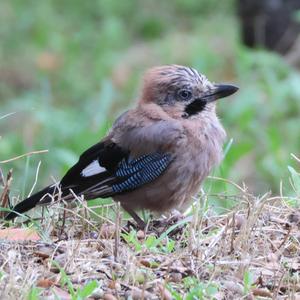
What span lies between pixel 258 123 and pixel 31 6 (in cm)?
597

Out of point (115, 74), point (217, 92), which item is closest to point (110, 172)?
point (217, 92)

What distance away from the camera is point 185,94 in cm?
586

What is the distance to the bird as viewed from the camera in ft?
18.3

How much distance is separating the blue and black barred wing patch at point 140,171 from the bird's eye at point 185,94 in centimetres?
41

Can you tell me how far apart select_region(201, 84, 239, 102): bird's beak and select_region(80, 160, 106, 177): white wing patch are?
27.6 inches

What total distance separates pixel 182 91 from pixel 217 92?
0.20m

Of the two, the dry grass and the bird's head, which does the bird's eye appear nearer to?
the bird's head

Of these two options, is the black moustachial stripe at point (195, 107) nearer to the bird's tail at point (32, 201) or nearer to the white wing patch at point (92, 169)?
the white wing patch at point (92, 169)

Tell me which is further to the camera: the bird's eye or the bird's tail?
the bird's eye

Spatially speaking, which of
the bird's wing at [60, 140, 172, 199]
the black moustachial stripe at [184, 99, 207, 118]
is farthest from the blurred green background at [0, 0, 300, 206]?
the bird's wing at [60, 140, 172, 199]

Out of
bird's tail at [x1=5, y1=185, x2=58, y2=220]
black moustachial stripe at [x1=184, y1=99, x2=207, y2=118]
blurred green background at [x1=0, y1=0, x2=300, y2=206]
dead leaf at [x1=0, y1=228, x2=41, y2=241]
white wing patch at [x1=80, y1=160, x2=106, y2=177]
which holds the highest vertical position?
black moustachial stripe at [x1=184, y1=99, x2=207, y2=118]

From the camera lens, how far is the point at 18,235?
15.4 feet

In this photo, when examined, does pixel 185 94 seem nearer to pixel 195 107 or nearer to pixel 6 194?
pixel 195 107

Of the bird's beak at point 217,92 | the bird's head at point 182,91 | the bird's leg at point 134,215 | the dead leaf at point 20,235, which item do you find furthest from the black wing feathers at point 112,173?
the dead leaf at point 20,235
